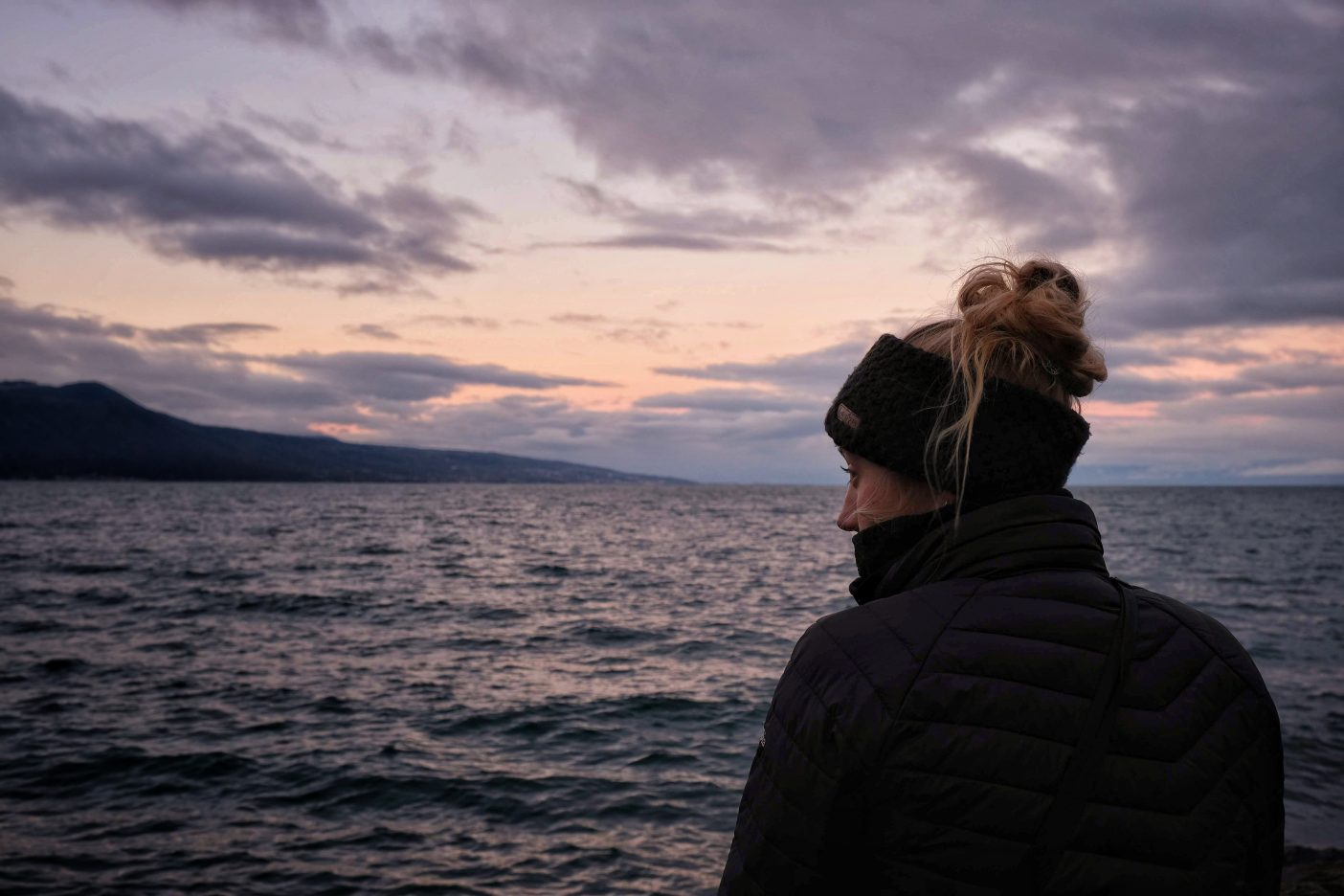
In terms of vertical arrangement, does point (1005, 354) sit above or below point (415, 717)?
above

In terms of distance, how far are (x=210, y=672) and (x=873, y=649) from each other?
17135 mm

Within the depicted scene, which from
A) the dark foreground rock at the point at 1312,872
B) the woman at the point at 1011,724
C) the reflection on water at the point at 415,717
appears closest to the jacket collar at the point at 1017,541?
the woman at the point at 1011,724

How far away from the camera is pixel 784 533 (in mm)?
61438

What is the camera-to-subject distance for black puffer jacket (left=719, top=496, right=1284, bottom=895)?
1.60 meters

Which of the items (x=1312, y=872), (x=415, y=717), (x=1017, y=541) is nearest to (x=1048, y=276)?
(x=1017, y=541)

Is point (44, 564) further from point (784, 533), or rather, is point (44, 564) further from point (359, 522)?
point (784, 533)

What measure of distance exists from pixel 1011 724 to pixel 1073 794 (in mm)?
160

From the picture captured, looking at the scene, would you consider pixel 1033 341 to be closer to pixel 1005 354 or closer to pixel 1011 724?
pixel 1005 354

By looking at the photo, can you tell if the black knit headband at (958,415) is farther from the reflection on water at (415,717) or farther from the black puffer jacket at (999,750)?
the reflection on water at (415,717)

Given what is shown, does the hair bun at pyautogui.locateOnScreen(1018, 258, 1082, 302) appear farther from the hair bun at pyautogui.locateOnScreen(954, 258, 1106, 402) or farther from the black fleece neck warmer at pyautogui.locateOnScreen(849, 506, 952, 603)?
the black fleece neck warmer at pyautogui.locateOnScreen(849, 506, 952, 603)

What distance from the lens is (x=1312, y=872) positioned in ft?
25.5

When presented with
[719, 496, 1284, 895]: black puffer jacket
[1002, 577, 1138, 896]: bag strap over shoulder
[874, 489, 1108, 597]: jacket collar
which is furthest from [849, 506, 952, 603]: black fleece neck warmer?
[1002, 577, 1138, 896]: bag strap over shoulder

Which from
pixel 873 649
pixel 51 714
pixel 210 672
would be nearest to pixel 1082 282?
pixel 873 649

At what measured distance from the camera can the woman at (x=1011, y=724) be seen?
5.24 feet
